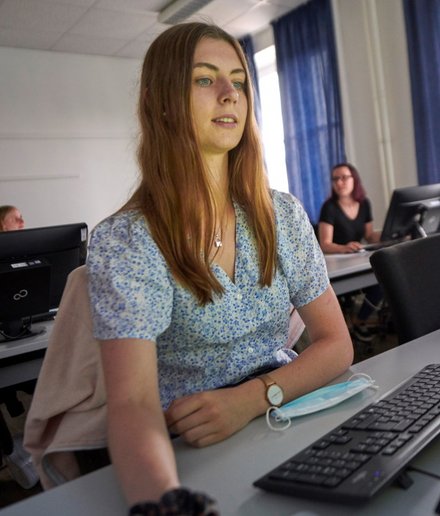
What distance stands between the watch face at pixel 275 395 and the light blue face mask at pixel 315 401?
0.01 m

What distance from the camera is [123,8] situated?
15.8 ft

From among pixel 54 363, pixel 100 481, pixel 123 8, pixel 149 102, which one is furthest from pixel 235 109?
pixel 123 8

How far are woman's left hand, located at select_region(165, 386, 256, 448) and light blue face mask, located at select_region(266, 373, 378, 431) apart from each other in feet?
0.14

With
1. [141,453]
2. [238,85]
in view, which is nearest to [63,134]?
[238,85]

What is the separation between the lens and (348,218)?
13.8 ft

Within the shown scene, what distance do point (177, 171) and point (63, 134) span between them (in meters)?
5.27

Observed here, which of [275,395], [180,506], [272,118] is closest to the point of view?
[180,506]

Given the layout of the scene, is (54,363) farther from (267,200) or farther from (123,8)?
(123,8)

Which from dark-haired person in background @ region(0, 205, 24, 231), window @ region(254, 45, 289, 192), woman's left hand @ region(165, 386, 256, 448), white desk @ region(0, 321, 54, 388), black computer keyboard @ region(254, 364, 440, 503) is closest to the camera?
black computer keyboard @ region(254, 364, 440, 503)

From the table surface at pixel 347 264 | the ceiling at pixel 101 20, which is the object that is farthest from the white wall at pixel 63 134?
the table surface at pixel 347 264

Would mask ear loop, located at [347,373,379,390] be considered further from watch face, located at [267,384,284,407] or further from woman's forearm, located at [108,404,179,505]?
woman's forearm, located at [108,404,179,505]

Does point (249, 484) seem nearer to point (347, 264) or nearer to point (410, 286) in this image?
point (410, 286)

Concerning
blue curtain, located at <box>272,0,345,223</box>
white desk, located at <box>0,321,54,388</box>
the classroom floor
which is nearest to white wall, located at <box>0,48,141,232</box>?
blue curtain, located at <box>272,0,345,223</box>

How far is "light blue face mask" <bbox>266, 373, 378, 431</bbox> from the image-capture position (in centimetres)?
87
